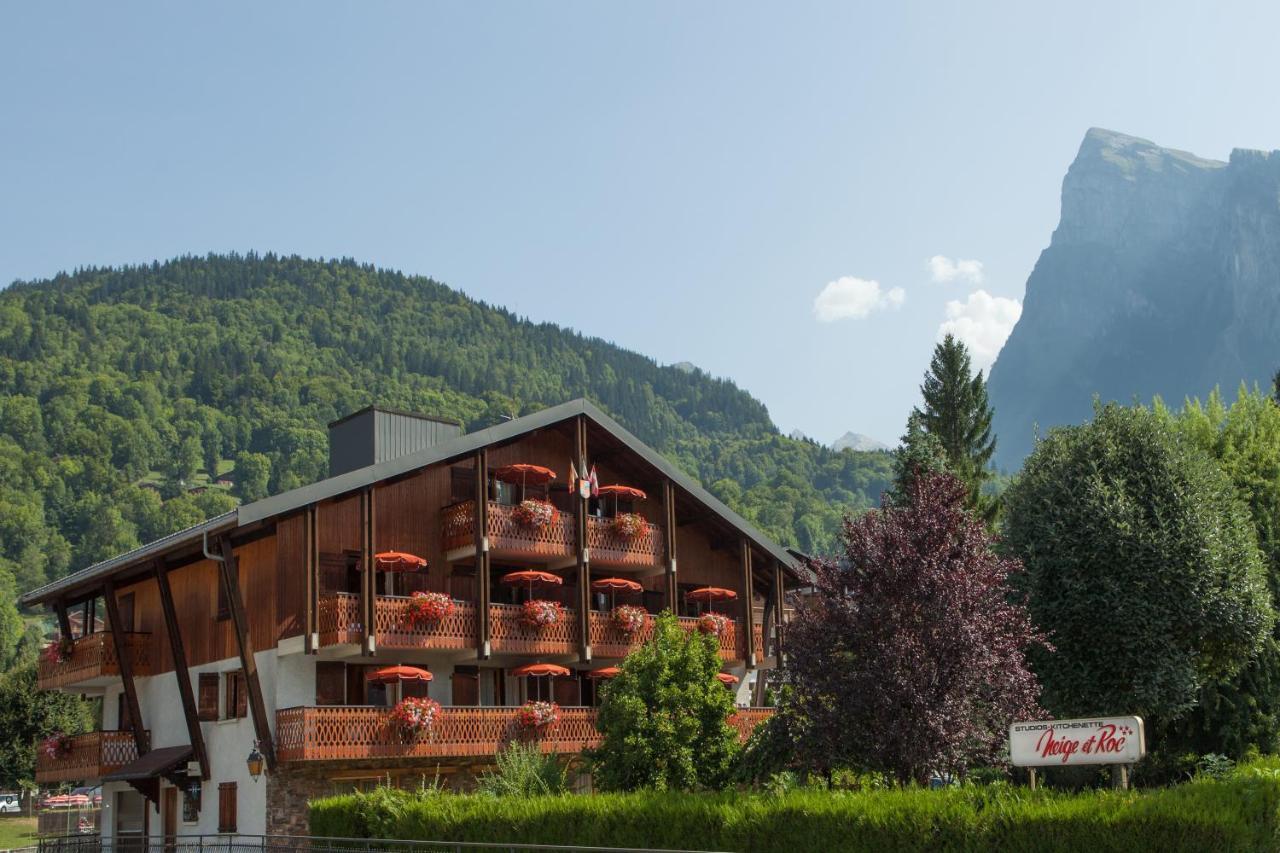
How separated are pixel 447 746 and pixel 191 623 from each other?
8907 mm

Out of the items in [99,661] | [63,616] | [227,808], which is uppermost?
[63,616]

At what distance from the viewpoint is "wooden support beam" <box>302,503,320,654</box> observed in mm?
33562

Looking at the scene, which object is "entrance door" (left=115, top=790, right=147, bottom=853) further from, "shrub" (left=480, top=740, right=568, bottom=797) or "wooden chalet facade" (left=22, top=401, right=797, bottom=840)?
"shrub" (left=480, top=740, right=568, bottom=797)

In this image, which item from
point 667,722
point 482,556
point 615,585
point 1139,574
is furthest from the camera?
point 615,585

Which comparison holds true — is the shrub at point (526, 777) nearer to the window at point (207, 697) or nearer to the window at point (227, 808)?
the window at point (227, 808)

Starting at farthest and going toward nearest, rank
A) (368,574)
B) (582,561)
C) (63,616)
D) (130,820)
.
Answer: (63,616)
(130,820)
(582,561)
(368,574)

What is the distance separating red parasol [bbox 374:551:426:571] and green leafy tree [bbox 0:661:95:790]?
43.2 meters

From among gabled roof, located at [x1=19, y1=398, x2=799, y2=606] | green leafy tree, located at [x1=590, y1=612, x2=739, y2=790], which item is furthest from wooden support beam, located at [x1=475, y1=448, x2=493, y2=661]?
green leafy tree, located at [x1=590, y1=612, x2=739, y2=790]

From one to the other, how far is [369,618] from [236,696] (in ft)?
16.7

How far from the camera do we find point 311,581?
112ft

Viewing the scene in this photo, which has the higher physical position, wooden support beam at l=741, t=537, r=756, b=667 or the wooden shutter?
wooden support beam at l=741, t=537, r=756, b=667

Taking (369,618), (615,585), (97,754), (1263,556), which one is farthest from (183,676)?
(1263,556)

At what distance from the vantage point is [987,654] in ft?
→ 83.1

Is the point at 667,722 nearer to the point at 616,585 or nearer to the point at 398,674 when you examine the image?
the point at 398,674
